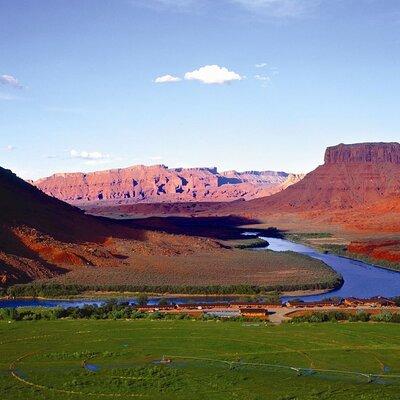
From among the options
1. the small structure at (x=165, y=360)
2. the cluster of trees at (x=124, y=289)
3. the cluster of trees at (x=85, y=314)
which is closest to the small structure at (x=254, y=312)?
the cluster of trees at (x=85, y=314)


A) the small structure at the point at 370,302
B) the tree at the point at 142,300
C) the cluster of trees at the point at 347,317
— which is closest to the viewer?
the cluster of trees at the point at 347,317

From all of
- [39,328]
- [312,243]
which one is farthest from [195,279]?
[312,243]

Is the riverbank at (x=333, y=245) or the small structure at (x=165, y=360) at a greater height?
the riverbank at (x=333, y=245)

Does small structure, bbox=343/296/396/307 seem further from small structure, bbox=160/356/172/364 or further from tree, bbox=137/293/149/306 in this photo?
small structure, bbox=160/356/172/364

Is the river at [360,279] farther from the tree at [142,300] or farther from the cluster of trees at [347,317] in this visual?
the cluster of trees at [347,317]

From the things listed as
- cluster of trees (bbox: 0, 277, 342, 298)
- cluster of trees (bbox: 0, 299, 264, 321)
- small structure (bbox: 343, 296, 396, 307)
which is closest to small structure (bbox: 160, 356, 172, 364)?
cluster of trees (bbox: 0, 299, 264, 321)

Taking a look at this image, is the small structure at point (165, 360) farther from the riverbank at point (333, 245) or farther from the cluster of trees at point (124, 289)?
the riverbank at point (333, 245)

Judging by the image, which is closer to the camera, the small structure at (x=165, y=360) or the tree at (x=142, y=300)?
the small structure at (x=165, y=360)

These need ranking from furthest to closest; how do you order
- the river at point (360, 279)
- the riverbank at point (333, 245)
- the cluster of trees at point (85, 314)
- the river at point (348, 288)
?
the riverbank at point (333, 245) < the river at point (360, 279) < the river at point (348, 288) < the cluster of trees at point (85, 314)

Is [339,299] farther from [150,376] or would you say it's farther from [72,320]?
[150,376]

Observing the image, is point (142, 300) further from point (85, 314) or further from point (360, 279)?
point (360, 279)
